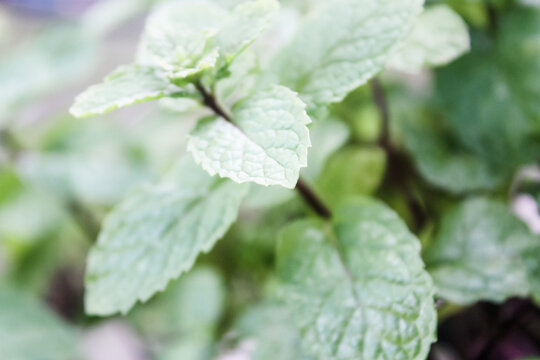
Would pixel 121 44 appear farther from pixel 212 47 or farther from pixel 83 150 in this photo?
pixel 212 47

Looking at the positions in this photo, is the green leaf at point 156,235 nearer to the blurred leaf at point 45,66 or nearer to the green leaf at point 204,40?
the green leaf at point 204,40

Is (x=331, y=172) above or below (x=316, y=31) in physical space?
below

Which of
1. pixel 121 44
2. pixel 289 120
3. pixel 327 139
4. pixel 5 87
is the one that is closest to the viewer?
pixel 289 120

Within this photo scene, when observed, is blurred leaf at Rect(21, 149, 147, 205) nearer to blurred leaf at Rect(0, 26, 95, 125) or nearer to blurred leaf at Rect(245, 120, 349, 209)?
blurred leaf at Rect(0, 26, 95, 125)

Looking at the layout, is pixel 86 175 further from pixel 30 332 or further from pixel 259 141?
pixel 259 141

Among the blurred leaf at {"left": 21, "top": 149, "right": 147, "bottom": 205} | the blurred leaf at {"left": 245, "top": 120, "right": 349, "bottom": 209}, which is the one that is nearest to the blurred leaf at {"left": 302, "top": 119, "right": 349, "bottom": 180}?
the blurred leaf at {"left": 245, "top": 120, "right": 349, "bottom": 209}

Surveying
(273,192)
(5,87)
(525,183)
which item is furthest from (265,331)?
(5,87)

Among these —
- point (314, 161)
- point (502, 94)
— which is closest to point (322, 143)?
point (314, 161)
